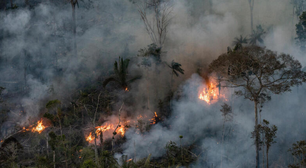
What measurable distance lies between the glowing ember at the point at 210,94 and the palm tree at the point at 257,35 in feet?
29.6

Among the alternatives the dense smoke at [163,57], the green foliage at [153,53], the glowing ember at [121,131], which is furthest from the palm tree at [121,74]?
the glowing ember at [121,131]

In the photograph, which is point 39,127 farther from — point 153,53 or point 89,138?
point 153,53

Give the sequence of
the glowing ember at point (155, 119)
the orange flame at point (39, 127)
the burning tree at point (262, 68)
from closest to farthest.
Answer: the burning tree at point (262, 68) → the orange flame at point (39, 127) → the glowing ember at point (155, 119)

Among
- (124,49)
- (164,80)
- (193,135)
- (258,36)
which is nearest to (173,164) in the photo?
(193,135)

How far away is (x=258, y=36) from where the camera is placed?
2078 centimetres

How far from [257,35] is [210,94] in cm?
1106

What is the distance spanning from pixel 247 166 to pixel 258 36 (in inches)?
647

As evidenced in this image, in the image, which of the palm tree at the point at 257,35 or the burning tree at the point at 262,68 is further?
the palm tree at the point at 257,35

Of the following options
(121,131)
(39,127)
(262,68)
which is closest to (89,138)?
(121,131)

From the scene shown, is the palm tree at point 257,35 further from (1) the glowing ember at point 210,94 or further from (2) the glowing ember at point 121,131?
(2) the glowing ember at point 121,131

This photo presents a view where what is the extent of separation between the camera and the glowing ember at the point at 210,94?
568 inches

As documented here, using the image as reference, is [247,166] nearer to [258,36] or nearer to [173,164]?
[173,164]

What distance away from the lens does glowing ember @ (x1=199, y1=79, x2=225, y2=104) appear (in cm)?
1444

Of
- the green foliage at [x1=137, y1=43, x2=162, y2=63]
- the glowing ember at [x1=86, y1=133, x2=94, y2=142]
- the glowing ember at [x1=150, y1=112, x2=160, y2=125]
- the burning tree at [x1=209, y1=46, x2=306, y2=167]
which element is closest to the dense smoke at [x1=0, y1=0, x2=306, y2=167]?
the glowing ember at [x1=150, y1=112, x2=160, y2=125]
